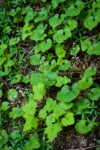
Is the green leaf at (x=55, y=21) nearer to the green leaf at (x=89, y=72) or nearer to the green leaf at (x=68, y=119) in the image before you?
the green leaf at (x=89, y=72)

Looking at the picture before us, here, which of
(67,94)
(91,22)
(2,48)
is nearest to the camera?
(67,94)

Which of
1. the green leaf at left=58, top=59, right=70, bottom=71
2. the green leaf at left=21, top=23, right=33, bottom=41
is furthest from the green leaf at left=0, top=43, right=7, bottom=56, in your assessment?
the green leaf at left=58, top=59, right=70, bottom=71

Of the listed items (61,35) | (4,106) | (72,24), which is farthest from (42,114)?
(72,24)

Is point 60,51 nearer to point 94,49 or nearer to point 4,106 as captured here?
point 94,49

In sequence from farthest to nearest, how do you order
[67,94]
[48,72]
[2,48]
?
[2,48] < [48,72] < [67,94]

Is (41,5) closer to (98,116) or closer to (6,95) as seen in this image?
(6,95)

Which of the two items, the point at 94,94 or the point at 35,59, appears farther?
the point at 35,59

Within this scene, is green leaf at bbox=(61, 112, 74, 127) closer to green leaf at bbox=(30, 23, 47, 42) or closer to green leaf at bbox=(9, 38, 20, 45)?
green leaf at bbox=(30, 23, 47, 42)

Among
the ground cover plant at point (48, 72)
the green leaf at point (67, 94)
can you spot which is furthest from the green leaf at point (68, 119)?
the green leaf at point (67, 94)
